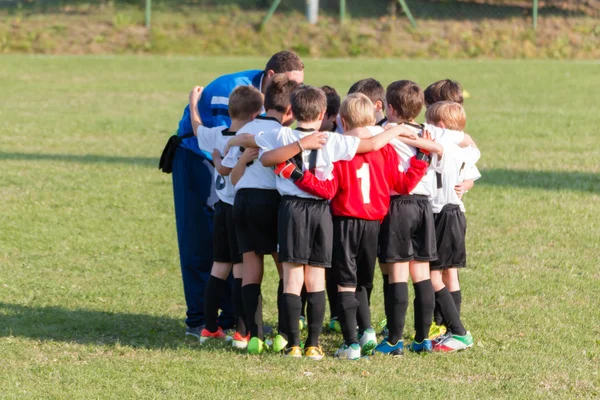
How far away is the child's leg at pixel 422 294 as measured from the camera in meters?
5.45

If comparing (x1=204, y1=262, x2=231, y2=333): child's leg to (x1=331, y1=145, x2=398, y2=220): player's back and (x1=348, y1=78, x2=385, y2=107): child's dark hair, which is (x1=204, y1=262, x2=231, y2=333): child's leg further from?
(x1=348, y1=78, x2=385, y2=107): child's dark hair

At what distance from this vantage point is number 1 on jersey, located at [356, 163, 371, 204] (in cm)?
520

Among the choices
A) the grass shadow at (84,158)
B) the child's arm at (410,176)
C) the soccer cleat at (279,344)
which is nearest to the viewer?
the child's arm at (410,176)

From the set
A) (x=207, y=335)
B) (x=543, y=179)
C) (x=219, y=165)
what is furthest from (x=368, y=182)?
(x=543, y=179)

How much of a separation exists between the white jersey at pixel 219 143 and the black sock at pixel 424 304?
3.99 feet

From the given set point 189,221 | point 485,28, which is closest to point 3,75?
point 485,28

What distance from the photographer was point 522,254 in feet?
27.0

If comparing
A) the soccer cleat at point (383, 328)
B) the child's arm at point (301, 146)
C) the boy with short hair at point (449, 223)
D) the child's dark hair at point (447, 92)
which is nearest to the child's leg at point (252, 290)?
the child's arm at point (301, 146)

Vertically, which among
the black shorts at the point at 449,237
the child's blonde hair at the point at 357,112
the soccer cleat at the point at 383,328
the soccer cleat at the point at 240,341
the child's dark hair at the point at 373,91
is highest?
the child's dark hair at the point at 373,91

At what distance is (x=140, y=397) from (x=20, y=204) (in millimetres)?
5554

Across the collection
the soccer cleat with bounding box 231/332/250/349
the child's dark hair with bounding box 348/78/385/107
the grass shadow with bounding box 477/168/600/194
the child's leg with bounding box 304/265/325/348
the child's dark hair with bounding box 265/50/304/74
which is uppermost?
the child's dark hair with bounding box 265/50/304/74

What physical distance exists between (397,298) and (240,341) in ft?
3.18

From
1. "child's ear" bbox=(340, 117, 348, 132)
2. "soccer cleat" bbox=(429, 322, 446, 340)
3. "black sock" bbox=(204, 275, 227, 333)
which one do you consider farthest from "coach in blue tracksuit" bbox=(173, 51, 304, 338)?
"soccer cleat" bbox=(429, 322, 446, 340)

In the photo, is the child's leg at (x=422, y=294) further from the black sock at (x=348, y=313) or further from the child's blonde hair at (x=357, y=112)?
the child's blonde hair at (x=357, y=112)
